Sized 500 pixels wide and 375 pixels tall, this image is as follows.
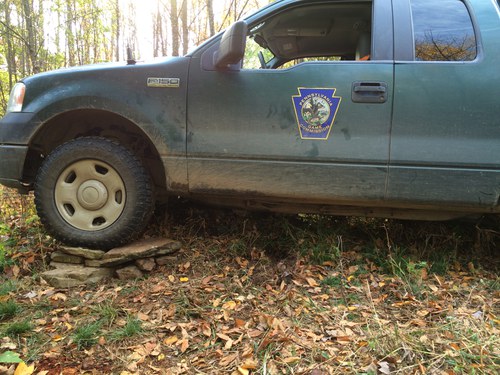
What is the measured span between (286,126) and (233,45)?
653 mm

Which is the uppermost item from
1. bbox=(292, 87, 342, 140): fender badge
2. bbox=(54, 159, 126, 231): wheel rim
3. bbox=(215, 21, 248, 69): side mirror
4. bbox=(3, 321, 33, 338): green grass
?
bbox=(215, 21, 248, 69): side mirror

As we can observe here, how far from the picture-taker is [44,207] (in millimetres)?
2826

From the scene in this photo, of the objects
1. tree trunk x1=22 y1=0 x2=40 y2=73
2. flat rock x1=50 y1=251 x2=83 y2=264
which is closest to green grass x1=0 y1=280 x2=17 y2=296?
flat rock x1=50 y1=251 x2=83 y2=264

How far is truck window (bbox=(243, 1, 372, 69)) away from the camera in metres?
2.85

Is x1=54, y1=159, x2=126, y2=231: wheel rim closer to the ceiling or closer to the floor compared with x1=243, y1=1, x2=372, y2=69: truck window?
closer to the floor

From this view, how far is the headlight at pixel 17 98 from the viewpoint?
280 centimetres

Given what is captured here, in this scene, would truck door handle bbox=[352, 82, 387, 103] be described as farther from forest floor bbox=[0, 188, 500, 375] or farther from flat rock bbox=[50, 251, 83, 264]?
flat rock bbox=[50, 251, 83, 264]

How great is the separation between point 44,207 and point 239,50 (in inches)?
76.4

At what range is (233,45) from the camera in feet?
7.79

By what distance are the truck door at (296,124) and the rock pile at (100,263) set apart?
65cm

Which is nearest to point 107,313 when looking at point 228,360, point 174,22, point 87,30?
point 228,360

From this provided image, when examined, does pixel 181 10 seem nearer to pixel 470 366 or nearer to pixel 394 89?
pixel 394 89

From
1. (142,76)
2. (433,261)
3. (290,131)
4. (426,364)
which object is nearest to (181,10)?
(142,76)

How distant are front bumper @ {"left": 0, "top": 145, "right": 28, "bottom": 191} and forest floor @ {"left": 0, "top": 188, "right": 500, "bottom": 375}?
601 millimetres
